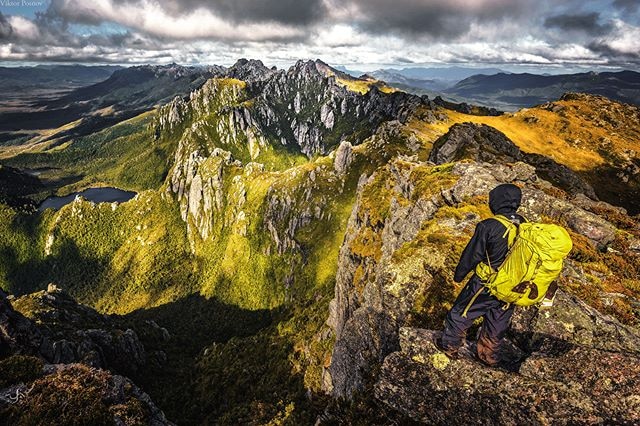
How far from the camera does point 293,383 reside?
387 feet

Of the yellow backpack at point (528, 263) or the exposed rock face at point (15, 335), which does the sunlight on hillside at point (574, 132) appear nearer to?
the yellow backpack at point (528, 263)

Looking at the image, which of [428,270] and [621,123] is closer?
[428,270]

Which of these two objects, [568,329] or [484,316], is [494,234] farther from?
[568,329]

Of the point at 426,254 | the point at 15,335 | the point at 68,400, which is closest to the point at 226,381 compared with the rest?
the point at 15,335

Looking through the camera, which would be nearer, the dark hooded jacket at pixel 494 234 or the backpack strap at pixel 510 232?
the backpack strap at pixel 510 232

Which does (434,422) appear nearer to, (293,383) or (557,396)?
(557,396)

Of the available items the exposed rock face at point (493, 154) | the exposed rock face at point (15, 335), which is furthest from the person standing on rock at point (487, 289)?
the exposed rock face at point (493, 154)

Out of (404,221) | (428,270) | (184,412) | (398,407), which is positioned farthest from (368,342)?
(184,412)

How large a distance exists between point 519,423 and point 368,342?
47.3ft

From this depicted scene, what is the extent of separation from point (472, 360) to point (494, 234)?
236 inches

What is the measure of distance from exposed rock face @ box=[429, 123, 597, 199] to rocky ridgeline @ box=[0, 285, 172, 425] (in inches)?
3768

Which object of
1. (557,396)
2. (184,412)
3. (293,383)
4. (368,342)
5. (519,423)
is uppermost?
(557,396)

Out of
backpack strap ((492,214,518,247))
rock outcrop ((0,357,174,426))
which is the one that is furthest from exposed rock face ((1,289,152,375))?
backpack strap ((492,214,518,247))

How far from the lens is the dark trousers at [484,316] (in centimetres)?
1362
